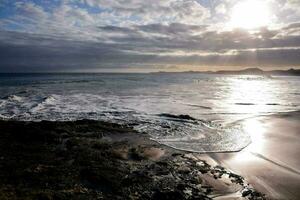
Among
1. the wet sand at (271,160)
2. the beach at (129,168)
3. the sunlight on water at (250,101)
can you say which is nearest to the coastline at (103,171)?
the beach at (129,168)

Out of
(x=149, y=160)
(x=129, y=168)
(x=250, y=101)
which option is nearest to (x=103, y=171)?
(x=129, y=168)

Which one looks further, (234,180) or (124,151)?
(124,151)

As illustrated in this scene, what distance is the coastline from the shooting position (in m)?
7.17

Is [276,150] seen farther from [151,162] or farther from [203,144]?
[151,162]

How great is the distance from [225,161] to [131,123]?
7398 millimetres

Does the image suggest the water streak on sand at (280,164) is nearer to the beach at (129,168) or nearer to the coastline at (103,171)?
the beach at (129,168)

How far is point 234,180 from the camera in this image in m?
8.36

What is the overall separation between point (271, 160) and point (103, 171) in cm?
553

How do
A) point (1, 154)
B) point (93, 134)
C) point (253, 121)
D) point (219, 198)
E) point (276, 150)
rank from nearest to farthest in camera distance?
point (219, 198), point (1, 154), point (276, 150), point (93, 134), point (253, 121)

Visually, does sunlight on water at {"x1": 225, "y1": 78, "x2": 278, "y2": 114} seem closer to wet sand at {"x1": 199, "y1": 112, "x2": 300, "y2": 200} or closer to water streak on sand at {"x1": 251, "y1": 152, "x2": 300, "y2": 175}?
wet sand at {"x1": 199, "y1": 112, "x2": 300, "y2": 200}

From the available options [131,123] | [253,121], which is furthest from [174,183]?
[253,121]

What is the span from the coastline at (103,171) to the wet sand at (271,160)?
51cm

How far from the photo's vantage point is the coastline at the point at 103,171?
7.17 metres

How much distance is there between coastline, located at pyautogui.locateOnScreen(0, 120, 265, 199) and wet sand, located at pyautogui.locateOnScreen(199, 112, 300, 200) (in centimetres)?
51
